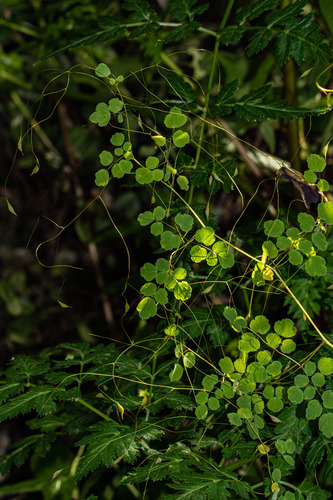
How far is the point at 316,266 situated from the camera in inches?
29.8

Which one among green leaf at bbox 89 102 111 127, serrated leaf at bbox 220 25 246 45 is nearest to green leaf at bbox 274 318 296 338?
green leaf at bbox 89 102 111 127

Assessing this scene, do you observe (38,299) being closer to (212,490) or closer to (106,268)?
(106,268)

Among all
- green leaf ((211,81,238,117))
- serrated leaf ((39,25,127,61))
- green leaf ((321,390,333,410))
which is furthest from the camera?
serrated leaf ((39,25,127,61))

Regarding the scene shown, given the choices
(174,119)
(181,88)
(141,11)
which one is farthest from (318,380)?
(141,11)

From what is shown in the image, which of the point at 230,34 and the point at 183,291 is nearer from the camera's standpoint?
the point at 183,291

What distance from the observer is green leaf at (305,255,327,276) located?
2.47 ft

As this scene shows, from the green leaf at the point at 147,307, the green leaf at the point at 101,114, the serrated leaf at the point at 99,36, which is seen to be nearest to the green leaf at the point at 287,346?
the green leaf at the point at 147,307

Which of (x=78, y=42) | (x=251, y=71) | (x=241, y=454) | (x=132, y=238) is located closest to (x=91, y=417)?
(x=241, y=454)

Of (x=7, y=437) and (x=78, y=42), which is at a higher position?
(x=78, y=42)

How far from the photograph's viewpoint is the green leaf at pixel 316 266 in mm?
752

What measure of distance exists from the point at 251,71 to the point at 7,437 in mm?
1781

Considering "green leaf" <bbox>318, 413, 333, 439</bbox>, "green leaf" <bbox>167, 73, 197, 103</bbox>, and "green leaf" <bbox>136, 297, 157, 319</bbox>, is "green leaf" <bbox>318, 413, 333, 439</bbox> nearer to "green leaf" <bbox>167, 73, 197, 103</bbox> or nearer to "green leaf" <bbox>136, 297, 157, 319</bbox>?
"green leaf" <bbox>136, 297, 157, 319</bbox>

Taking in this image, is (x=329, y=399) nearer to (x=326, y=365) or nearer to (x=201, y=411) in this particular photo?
(x=326, y=365)

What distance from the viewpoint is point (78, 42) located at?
40.1 inches
